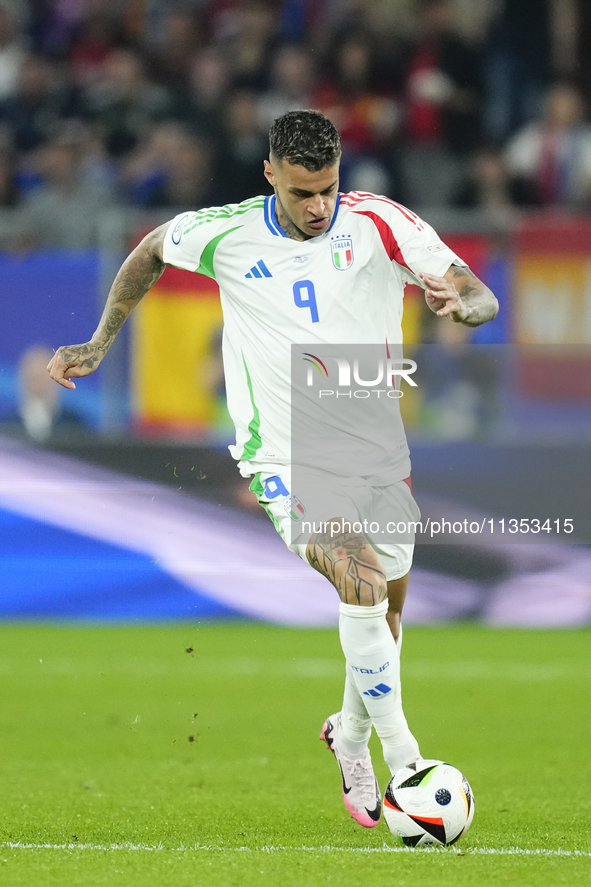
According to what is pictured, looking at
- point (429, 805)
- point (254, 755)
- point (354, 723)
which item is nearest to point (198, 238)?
point (354, 723)

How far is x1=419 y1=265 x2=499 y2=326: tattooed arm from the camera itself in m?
3.68

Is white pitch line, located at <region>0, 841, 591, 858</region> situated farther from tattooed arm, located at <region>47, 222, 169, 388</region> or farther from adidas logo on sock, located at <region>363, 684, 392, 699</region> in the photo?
tattooed arm, located at <region>47, 222, 169, 388</region>

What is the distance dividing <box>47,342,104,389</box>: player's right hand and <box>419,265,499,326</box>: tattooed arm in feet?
4.06

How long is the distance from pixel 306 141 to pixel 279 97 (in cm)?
721

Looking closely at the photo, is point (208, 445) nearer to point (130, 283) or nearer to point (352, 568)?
point (130, 283)

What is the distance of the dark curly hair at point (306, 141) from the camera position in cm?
401

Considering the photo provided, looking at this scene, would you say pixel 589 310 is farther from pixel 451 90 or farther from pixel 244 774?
pixel 244 774

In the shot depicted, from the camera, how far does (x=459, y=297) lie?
12.3 ft

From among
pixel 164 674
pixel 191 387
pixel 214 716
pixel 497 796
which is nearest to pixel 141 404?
pixel 191 387

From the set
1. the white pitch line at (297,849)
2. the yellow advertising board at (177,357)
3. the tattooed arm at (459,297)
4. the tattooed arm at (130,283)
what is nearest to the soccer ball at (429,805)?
the white pitch line at (297,849)

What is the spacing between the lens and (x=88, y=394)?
27.8 ft

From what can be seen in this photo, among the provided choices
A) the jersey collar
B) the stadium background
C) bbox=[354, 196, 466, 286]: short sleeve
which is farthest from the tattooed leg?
the stadium background

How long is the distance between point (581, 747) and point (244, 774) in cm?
144

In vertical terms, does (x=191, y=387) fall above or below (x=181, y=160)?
below
